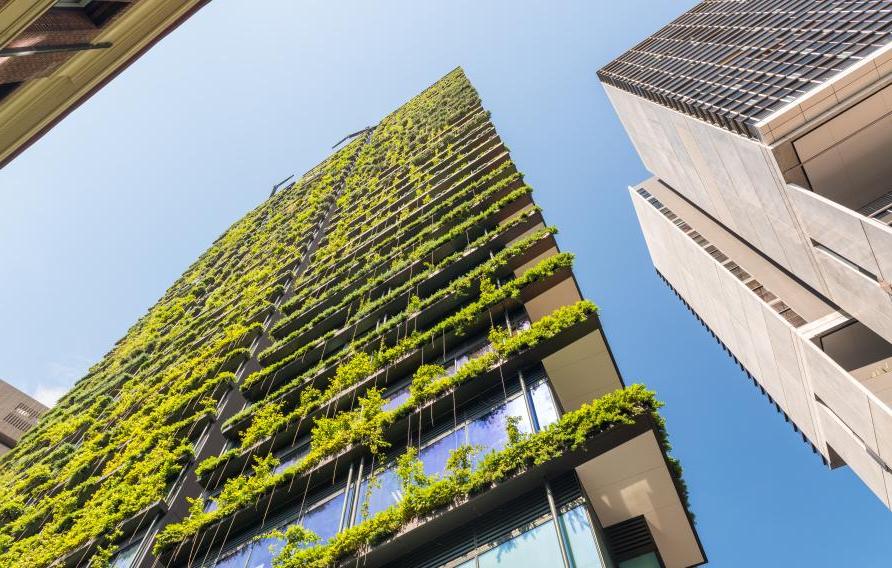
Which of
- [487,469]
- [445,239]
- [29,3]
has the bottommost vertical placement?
Answer: [487,469]

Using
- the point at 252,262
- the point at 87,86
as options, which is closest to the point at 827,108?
the point at 87,86

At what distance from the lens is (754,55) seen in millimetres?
31562

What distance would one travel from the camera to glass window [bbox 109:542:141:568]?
607 inches

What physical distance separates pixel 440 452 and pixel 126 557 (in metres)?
11.5

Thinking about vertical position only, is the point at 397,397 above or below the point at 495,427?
above

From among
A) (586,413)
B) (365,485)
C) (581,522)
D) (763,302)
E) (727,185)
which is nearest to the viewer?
(581,522)

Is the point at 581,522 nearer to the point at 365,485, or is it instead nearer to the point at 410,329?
the point at 365,485

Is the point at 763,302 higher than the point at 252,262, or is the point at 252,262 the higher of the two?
the point at 252,262

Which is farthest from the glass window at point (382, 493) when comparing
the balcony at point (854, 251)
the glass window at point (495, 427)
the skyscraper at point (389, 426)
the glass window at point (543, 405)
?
the balcony at point (854, 251)

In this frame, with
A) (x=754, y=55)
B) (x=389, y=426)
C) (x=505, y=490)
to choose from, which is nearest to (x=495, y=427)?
(x=505, y=490)

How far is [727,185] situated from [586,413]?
2960 cm

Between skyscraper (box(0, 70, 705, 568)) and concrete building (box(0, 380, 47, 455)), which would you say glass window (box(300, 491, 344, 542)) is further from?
concrete building (box(0, 380, 47, 455))

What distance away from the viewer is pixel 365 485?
41.1 ft

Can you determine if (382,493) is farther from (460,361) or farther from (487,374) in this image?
(460,361)
